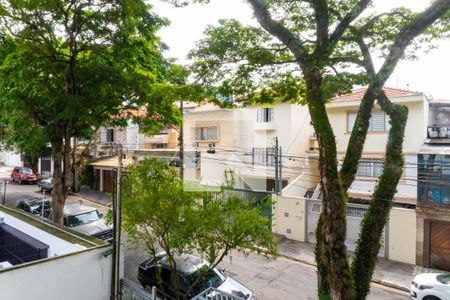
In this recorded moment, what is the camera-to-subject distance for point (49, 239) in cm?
887

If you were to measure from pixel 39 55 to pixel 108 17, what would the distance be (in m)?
2.53

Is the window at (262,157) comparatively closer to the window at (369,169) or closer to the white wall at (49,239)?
the window at (369,169)

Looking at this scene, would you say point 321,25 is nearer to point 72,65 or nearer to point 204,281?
point 204,281

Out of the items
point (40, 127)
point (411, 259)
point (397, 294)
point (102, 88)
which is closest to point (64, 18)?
point (102, 88)

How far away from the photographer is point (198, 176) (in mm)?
22719

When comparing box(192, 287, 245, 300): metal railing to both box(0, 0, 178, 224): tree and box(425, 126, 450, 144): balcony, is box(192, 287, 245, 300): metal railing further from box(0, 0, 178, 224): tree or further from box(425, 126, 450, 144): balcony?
box(425, 126, 450, 144): balcony

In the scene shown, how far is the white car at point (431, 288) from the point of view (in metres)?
8.83

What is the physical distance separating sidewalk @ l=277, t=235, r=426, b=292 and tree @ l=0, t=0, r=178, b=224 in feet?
28.1

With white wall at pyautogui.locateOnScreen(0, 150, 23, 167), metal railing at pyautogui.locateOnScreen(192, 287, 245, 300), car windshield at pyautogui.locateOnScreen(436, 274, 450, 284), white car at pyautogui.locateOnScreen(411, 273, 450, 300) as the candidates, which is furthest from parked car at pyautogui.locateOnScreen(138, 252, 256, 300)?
white wall at pyautogui.locateOnScreen(0, 150, 23, 167)

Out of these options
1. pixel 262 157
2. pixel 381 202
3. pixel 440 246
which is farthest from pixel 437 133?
pixel 381 202

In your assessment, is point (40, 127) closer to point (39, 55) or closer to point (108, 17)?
point (39, 55)

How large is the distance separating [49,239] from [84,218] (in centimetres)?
519

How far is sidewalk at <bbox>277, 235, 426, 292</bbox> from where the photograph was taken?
11156 mm

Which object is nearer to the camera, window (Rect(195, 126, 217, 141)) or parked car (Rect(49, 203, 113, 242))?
parked car (Rect(49, 203, 113, 242))
